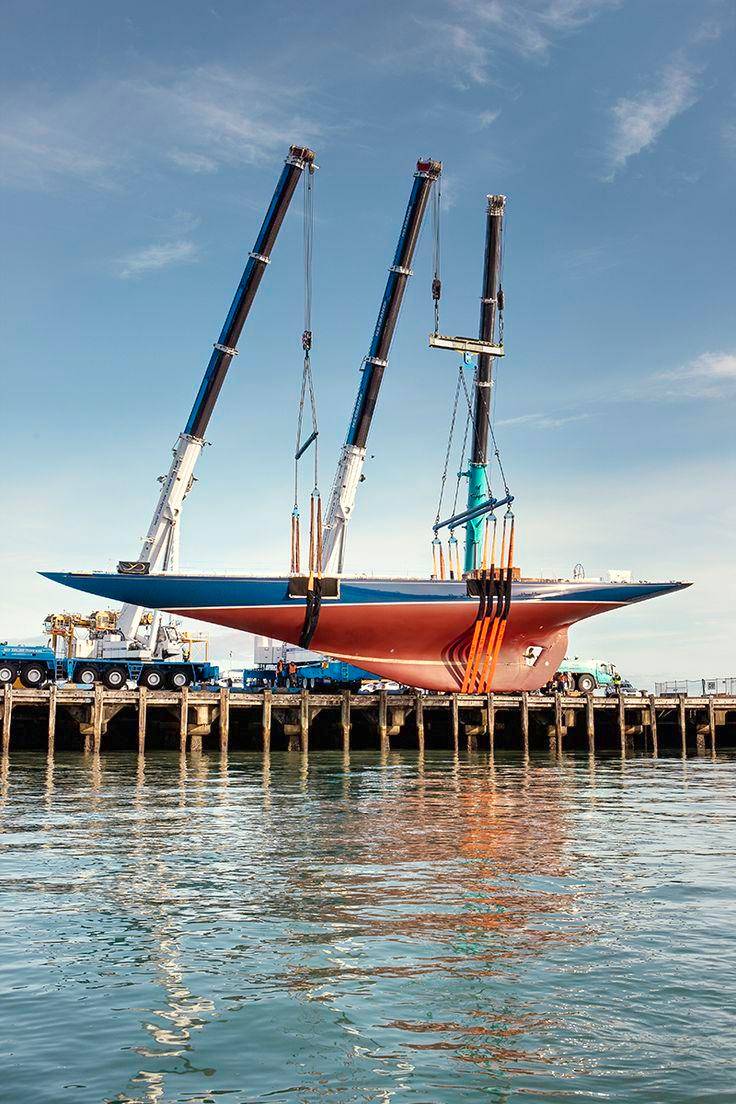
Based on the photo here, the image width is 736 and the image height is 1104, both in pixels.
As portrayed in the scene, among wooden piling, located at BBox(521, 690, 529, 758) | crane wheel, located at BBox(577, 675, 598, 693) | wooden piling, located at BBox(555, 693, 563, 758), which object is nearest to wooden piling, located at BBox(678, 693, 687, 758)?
wooden piling, located at BBox(555, 693, 563, 758)

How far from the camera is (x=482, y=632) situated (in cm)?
4891

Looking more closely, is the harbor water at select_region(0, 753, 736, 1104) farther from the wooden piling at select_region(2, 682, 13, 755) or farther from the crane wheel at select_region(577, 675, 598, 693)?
the crane wheel at select_region(577, 675, 598, 693)

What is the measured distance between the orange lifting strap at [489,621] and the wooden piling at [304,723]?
348 inches

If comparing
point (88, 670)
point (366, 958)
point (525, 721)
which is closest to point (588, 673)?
point (525, 721)

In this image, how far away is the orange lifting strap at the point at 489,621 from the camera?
48.2m

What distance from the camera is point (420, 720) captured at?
46.0 m

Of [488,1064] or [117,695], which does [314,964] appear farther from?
[117,695]

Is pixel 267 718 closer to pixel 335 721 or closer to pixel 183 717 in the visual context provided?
pixel 183 717

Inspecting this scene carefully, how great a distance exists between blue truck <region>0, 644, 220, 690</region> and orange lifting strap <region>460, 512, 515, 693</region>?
13765 millimetres

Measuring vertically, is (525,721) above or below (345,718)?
below

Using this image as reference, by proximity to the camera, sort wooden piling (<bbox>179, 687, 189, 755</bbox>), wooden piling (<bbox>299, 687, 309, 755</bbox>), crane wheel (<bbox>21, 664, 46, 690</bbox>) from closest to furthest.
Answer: wooden piling (<bbox>179, 687, 189, 755</bbox>), wooden piling (<bbox>299, 687, 309, 755</bbox>), crane wheel (<bbox>21, 664, 46, 690</bbox>)

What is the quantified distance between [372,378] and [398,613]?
13054mm

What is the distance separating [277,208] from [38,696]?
2782 cm

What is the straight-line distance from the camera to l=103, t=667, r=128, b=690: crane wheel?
50.2 m
